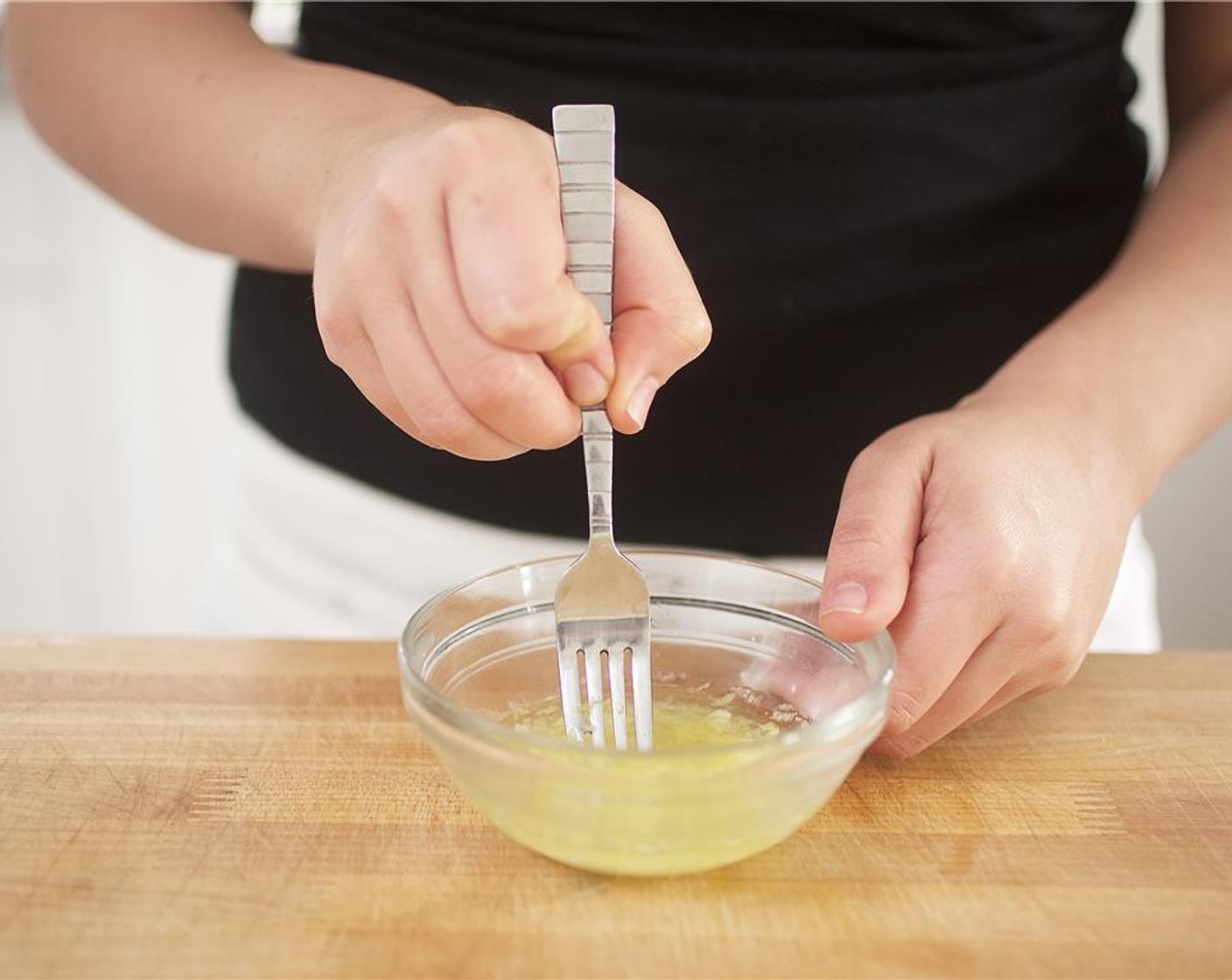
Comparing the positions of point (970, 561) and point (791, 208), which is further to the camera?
point (791, 208)

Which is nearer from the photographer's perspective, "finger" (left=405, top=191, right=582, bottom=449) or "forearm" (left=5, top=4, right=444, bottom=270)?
"finger" (left=405, top=191, right=582, bottom=449)

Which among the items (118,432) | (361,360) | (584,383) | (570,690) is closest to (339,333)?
(361,360)

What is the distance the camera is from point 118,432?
7.57 feet

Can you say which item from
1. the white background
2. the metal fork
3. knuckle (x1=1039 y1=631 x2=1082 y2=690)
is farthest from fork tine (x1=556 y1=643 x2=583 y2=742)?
the white background

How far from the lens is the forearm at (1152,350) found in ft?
2.77

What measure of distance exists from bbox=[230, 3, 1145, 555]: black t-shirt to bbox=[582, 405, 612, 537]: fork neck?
36 cm

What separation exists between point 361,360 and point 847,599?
0.26 metres

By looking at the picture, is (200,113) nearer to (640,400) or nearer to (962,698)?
(640,400)

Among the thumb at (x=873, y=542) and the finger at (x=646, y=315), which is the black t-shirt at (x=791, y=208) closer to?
the thumb at (x=873, y=542)

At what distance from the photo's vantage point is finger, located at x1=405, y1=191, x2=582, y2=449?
582mm

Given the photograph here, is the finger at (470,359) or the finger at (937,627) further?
the finger at (937,627)

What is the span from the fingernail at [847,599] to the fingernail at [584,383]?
0.17 metres

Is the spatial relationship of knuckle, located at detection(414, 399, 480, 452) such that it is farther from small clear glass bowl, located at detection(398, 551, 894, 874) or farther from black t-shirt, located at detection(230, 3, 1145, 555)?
black t-shirt, located at detection(230, 3, 1145, 555)

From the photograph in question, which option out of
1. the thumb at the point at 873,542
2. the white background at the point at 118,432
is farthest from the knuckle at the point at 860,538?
the white background at the point at 118,432
